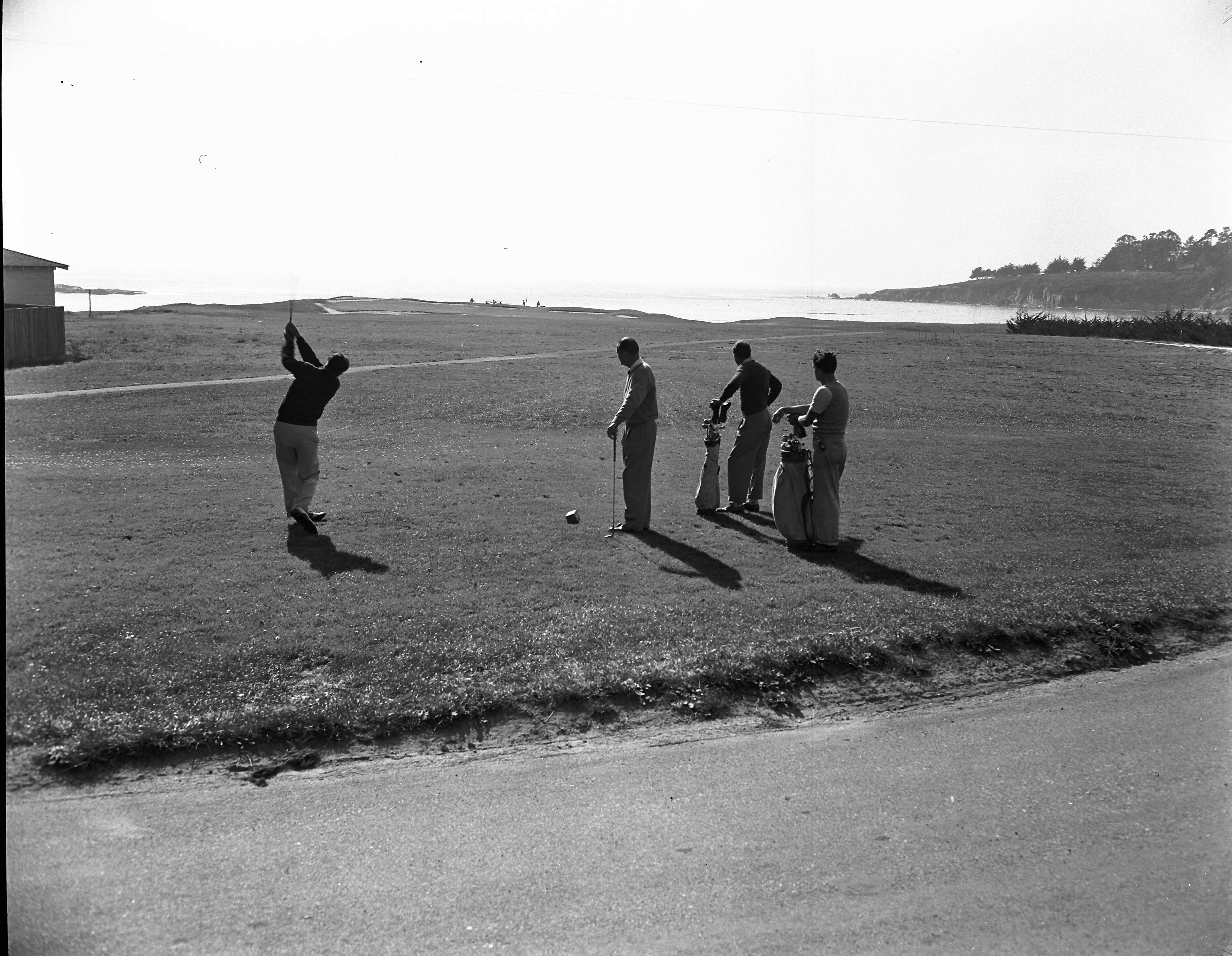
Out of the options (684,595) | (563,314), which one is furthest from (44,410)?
(563,314)

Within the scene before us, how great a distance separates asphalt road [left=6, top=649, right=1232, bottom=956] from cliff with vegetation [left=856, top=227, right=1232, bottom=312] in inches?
155

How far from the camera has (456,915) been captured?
459 centimetres

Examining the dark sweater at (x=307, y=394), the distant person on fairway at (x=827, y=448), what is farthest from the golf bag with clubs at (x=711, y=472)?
the dark sweater at (x=307, y=394)

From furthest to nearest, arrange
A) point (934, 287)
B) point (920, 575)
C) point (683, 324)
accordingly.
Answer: point (934, 287) < point (683, 324) < point (920, 575)

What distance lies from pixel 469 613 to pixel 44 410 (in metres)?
15.6

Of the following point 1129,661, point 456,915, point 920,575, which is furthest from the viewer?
point 920,575

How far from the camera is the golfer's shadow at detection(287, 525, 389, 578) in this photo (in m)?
9.64

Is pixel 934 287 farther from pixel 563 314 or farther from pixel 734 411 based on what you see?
pixel 734 411

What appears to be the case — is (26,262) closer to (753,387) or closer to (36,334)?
(753,387)

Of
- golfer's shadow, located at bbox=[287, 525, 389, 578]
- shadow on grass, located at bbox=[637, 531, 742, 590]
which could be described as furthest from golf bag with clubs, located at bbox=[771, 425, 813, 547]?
golfer's shadow, located at bbox=[287, 525, 389, 578]

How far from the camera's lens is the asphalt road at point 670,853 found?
4488 millimetres

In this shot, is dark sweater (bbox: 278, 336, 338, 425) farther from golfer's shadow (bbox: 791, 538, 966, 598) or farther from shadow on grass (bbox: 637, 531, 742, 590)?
golfer's shadow (bbox: 791, 538, 966, 598)

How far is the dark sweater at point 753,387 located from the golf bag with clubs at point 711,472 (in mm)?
242

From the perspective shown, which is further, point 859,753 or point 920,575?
point 920,575
